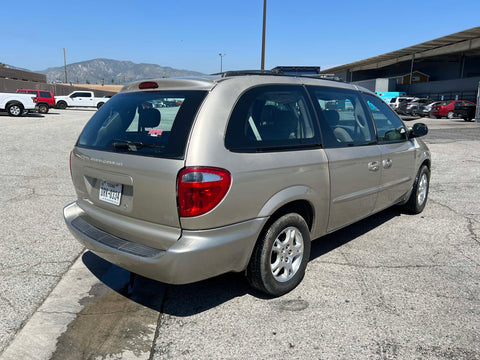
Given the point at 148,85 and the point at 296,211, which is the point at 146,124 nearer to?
the point at 148,85

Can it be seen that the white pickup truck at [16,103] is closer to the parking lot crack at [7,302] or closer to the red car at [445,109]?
the parking lot crack at [7,302]

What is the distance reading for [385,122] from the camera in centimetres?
459

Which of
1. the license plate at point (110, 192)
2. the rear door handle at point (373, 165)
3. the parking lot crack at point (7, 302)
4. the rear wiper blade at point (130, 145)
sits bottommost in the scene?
the parking lot crack at point (7, 302)

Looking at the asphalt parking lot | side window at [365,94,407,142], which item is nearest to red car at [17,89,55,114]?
the asphalt parking lot

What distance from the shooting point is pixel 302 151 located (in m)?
3.20

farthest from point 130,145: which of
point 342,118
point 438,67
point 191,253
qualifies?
point 438,67

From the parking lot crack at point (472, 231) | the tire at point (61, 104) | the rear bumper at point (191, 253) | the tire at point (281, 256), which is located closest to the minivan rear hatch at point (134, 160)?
the rear bumper at point (191, 253)

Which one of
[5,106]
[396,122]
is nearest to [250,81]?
[396,122]

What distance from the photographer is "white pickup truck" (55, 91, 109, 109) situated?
3397 cm

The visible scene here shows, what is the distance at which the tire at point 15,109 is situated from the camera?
69.1 ft

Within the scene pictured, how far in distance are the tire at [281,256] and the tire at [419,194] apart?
2.68 meters

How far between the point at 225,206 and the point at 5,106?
73.9 ft

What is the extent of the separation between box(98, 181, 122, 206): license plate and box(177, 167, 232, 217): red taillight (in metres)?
0.63

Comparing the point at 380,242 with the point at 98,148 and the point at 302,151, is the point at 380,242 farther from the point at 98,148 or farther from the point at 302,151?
the point at 98,148
